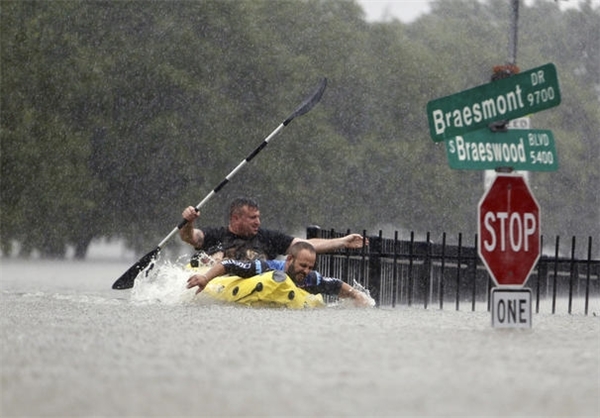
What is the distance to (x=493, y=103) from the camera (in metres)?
14.5

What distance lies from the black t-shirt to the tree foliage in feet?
119

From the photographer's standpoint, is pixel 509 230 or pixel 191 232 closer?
pixel 509 230

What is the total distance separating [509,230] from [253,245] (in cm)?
588

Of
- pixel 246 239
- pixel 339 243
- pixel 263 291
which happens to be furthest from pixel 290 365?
pixel 246 239

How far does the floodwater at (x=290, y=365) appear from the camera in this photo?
8484 mm

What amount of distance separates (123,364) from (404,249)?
11.9m

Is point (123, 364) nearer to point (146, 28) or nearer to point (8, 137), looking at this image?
point (8, 137)

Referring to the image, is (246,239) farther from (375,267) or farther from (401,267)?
(401,267)

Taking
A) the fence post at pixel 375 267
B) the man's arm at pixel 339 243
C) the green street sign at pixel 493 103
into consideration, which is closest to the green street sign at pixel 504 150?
the green street sign at pixel 493 103

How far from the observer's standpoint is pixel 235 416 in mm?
8023

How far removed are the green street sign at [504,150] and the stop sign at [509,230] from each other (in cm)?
21

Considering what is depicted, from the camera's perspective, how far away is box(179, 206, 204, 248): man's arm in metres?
19.5

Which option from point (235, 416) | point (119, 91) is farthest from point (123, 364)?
point (119, 91)

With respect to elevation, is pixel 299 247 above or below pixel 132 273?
above
